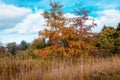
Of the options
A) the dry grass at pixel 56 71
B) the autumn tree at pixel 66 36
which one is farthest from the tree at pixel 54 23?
the dry grass at pixel 56 71

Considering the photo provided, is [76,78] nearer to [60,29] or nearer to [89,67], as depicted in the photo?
[89,67]

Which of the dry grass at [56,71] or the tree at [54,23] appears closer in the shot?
the dry grass at [56,71]

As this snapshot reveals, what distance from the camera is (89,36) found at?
20672mm

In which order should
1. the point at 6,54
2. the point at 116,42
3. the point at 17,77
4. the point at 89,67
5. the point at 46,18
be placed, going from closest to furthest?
the point at 17,77, the point at 89,67, the point at 6,54, the point at 46,18, the point at 116,42

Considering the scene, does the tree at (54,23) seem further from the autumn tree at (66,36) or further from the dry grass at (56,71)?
the dry grass at (56,71)

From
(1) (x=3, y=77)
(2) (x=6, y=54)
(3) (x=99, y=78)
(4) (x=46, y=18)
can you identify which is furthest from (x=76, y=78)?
(4) (x=46, y=18)

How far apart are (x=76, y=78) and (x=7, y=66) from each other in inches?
107

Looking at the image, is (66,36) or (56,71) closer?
(56,71)

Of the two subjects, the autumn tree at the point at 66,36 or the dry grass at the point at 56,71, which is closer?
the dry grass at the point at 56,71

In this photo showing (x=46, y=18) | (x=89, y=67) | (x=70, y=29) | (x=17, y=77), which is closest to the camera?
(x=17, y=77)

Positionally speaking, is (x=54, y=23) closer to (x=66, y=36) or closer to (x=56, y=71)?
(x=66, y=36)

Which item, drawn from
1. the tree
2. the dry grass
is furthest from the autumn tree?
the dry grass

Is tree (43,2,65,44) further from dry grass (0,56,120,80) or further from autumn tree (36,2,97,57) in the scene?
dry grass (0,56,120,80)

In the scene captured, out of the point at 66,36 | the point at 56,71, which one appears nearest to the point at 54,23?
the point at 66,36
